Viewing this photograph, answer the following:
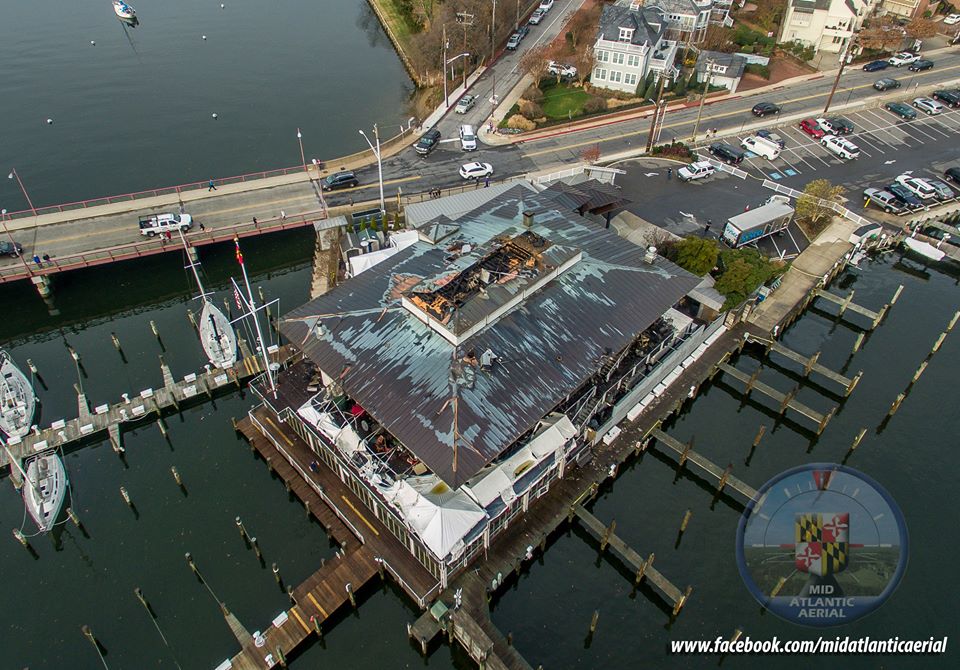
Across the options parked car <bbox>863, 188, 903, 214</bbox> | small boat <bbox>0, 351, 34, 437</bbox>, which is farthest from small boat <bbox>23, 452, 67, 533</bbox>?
parked car <bbox>863, 188, 903, 214</bbox>

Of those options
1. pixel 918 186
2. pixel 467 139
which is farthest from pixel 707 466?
pixel 467 139

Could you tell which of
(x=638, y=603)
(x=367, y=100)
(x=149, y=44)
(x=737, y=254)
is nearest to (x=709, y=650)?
(x=638, y=603)

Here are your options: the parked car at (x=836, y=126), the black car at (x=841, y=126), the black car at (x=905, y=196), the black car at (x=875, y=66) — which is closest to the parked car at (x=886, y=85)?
the black car at (x=875, y=66)

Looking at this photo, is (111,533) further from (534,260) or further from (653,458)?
(653,458)

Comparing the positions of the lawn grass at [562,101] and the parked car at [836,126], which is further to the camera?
the lawn grass at [562,101]

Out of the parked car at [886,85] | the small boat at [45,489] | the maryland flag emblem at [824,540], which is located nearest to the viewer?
the maryland flag emblem at [824,540]

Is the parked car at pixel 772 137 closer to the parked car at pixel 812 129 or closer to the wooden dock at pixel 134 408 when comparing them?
the parked car at pixel 812 129
